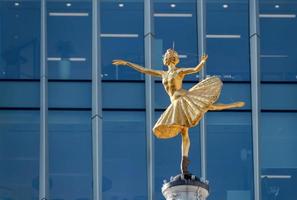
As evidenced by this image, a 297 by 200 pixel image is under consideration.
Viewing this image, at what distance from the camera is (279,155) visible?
73.4 m

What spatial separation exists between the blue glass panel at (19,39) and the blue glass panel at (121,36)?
102 inches

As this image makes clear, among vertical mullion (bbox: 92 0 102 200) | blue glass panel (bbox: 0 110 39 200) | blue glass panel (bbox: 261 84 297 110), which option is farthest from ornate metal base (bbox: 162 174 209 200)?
blue glass panel (bbox: 261 84 297 110)

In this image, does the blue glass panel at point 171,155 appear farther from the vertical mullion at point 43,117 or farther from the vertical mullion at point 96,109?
the vertical mullion at point 43,117

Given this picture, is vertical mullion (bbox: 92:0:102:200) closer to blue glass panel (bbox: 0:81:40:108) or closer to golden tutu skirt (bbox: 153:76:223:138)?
blue glass panel (bbox: 0:81:40:108)

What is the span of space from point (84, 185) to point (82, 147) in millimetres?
1616

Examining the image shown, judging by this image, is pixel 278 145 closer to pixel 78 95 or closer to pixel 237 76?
pixel 237 76

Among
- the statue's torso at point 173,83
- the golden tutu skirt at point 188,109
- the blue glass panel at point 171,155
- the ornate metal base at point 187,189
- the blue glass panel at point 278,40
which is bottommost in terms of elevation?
the ornate metal base at point 187,189

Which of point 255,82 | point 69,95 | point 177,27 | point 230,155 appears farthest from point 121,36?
point 230,155

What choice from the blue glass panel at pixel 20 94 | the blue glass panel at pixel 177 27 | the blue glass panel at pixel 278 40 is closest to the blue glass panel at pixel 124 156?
the blue glass panel at pixel 177 27

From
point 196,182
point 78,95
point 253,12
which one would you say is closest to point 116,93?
point 78,95

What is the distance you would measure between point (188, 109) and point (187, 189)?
2319mm

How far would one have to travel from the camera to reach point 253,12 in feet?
246

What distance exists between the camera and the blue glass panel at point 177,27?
7431 cm

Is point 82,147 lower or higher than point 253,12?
lower
